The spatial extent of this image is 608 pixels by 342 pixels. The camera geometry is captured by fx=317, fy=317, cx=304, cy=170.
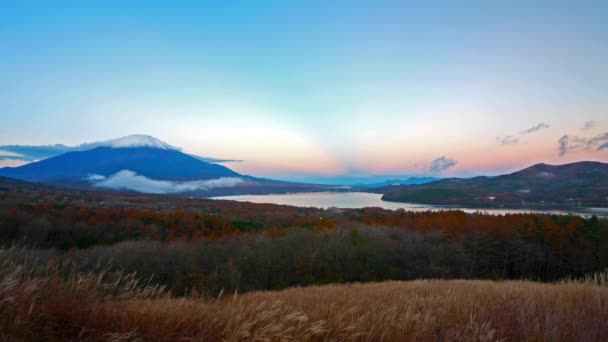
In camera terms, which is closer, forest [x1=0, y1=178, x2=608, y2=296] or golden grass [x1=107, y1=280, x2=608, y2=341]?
golden grass [x1=107, y1=280, x2=608, y2=341]

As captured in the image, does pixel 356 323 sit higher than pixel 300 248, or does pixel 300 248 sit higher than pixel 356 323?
pixel 356 323

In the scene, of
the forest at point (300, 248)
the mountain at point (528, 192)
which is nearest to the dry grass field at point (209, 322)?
the forest at point (300, 248)

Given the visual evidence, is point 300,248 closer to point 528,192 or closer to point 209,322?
point 209,322

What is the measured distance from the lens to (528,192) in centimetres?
9912

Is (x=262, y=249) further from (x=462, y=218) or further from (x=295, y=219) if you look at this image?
(x=462, y=218)

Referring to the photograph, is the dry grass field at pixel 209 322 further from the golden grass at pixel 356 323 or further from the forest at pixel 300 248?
the forest at pixel 300 248

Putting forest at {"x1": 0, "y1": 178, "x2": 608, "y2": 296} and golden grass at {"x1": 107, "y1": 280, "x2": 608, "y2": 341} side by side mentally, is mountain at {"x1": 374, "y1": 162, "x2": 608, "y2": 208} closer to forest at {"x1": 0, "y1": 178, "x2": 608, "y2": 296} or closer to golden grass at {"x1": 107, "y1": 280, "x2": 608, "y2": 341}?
forest at {"x1": 0, "y1": 178, "x2": 608, "y2": 296}

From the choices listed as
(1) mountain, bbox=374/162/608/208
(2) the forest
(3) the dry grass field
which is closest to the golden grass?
(3) the dry grass field

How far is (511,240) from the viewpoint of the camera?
1332 inches

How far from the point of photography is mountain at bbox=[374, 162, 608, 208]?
260 ft

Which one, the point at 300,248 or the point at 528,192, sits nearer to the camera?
the point at 300,248

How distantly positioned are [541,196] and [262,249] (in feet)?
305

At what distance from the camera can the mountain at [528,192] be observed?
260 ft

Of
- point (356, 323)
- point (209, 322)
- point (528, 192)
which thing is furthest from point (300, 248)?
point (528, 192)
